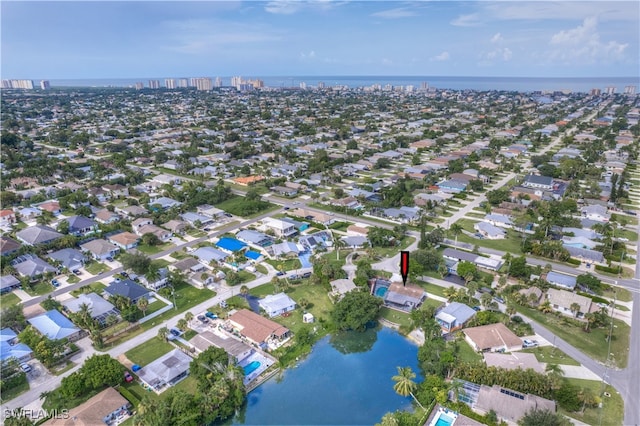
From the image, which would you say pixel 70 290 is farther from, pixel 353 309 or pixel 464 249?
pixel 464 249

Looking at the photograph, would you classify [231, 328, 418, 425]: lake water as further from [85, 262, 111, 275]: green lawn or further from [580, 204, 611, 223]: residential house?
[580, 204, 611, 223]: residential house

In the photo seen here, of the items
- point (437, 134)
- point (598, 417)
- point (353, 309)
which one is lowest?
point (598, 417)

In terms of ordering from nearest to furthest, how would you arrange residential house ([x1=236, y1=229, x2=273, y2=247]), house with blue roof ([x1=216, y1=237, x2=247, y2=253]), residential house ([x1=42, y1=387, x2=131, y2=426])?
residential house ([x1=42, y1=387, x2=131, y2=426]) → house with blue roof ([x1=216, y1=237, x2=247, y2=253]) → residential house ([x1=236, y1=229, x2=273, y2=247])

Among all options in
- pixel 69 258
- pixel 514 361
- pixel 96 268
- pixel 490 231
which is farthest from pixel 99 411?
pixel 490 231

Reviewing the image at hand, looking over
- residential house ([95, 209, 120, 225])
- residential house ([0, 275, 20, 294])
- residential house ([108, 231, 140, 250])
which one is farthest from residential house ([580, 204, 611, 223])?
residential house ([0, 275, 20, 294])

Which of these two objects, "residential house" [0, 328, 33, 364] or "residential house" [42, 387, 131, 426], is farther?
"residential house" [0, 328, 33, 364]

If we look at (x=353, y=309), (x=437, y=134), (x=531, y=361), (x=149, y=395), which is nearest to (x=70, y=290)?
(x=149, y=395)

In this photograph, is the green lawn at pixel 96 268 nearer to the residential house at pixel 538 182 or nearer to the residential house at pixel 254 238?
the residential house at pixel 254 238

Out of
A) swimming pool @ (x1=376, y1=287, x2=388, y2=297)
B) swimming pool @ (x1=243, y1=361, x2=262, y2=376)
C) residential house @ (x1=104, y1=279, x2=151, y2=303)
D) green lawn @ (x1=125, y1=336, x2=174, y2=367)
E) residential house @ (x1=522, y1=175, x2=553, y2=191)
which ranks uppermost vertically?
residential house @ (x1=522, y1=175, x2=553, y2=191)

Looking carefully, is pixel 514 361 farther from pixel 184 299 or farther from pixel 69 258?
pixel 69 258
